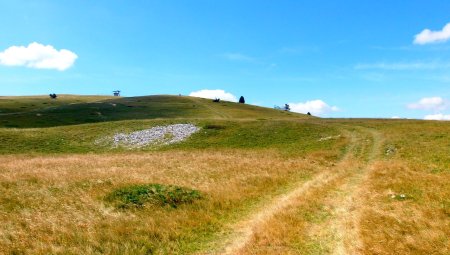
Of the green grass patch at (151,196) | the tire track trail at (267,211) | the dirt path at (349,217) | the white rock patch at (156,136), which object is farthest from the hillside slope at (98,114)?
the dirt path at (349,217)

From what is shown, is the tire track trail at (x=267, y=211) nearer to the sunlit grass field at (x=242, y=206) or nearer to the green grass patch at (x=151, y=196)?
the sunlit grass field at (x=242, y=206)

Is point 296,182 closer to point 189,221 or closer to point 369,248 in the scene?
point 189,221

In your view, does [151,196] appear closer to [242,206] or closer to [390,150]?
[242,206]

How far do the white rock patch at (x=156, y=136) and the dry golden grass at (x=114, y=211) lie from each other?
26.8 metres

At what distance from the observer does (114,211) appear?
14.8 metres

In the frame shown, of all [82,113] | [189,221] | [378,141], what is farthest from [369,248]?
[82,113]

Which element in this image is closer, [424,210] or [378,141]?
[424,210]

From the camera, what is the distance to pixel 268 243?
1136cm

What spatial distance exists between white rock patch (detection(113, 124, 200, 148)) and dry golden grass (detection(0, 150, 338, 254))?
2681 cm

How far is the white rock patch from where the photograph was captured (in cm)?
5222

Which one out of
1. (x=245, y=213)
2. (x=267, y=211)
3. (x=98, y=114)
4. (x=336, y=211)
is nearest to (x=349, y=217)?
(x=336, y=211)

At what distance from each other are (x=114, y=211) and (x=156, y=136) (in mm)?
40725

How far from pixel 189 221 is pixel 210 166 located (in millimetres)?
13792

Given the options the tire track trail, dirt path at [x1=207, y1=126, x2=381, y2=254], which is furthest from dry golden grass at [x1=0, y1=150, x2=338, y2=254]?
dirt path at [x1=207, y1=126, x2=381, y2=254]
